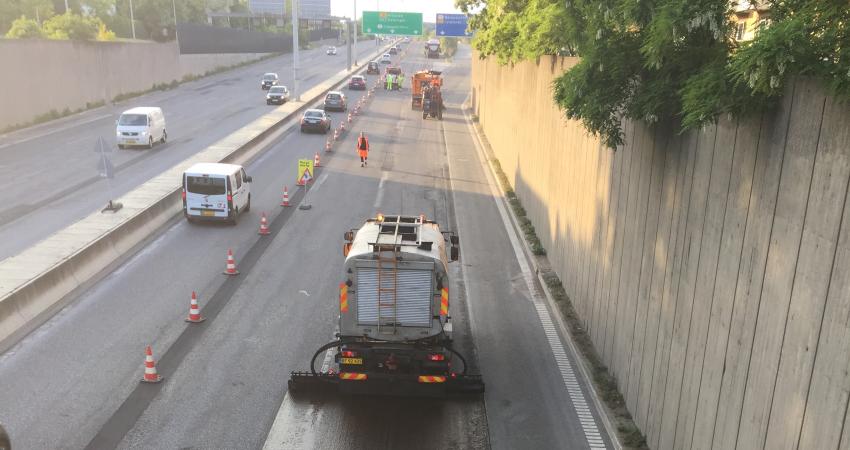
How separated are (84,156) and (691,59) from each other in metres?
31.5

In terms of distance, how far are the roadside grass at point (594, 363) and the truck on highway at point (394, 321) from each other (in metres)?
2.64

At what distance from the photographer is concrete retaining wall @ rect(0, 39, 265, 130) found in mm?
40906

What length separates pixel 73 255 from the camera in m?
16.7

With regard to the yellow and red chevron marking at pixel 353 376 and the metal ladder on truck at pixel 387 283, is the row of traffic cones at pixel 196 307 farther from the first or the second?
the metal ladder on truck at pixel 387 283

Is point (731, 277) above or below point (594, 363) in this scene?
above

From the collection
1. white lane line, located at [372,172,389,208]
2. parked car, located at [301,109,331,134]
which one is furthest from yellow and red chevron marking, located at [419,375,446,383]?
parked car, located at [301,109,331,134]

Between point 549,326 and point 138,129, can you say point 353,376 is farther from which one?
point 138,129

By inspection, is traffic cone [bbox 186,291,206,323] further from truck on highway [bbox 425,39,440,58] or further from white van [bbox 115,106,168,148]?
truck on highway [bbox 425,39,440,58]

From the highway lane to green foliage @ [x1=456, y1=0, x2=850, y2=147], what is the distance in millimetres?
15746

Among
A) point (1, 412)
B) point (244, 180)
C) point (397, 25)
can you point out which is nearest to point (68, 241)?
point (244, 180)

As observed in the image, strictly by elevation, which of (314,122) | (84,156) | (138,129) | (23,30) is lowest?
(84,156)

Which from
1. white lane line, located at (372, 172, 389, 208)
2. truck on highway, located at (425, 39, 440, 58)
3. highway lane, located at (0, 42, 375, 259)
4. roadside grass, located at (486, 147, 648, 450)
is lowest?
white lane line, located at (372, 172, 389, 208)

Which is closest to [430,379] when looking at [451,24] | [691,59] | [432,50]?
[691,59]

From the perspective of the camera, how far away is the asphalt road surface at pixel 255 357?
10.4m
